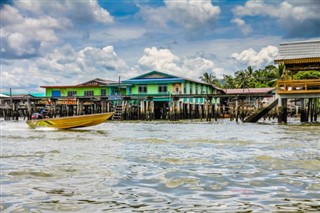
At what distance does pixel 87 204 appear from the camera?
5043 mm

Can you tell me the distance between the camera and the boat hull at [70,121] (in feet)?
75.0

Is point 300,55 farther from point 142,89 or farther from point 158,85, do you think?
point 142,89

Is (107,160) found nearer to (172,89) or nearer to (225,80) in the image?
(172,89)

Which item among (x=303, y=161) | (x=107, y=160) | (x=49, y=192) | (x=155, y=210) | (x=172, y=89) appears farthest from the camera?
(x=172, y=89)

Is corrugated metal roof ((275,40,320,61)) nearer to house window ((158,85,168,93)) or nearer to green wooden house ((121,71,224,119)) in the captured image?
green wooden house ((121,71,224,119))

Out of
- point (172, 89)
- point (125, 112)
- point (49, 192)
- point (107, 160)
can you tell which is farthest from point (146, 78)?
point (49, 192)

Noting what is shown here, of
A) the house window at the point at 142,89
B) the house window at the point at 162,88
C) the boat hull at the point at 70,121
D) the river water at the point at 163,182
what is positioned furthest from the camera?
the house window at the point at 142,89

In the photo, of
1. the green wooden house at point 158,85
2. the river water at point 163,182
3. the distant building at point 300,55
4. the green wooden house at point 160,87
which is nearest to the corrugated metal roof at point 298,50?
the distant building at point 300,55

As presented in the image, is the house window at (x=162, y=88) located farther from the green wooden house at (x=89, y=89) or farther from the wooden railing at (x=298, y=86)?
the wooden railing at (x=298, y=86)

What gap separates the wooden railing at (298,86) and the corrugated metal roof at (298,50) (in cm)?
160

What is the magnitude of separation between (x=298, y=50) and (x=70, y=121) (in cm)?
1535

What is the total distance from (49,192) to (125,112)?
121 ft

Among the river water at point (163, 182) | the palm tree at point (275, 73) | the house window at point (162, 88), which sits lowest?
the river water at point (163, 182)

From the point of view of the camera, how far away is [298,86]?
2773 centimetres
